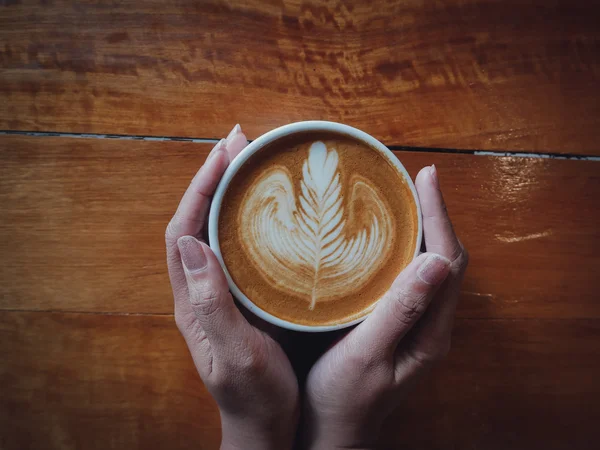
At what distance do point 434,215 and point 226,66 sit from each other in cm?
58

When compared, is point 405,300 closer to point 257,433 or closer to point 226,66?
point 257,433

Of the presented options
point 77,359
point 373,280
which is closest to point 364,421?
point 373,280

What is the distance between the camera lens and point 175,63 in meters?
0.99

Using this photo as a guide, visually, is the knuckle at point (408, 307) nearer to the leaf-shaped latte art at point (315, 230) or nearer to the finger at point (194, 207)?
the leaf-shaped latte art at point (315, 230)

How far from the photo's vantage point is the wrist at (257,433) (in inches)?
33.6

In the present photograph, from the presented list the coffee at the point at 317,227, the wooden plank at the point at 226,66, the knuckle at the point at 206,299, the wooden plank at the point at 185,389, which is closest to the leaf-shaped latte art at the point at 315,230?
the coffee at the point at 317,227

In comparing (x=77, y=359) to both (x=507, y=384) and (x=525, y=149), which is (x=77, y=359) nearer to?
(x=507, y=384)

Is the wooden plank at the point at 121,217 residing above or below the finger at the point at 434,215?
below

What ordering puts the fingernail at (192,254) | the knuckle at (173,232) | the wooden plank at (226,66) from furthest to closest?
the wooden plank at (226,66), the knuckle at (173,232), the fingernail at (192,254)

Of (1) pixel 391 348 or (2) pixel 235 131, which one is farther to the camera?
(2) pixel 235 131

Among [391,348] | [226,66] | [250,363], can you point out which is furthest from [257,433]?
[226,66]

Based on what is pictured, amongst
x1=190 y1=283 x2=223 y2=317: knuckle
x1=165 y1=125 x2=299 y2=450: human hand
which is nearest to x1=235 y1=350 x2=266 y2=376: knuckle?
x1=165 y1=125 x2=299 y2=450: human hand

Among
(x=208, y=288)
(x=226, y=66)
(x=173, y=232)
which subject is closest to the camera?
(x=208, y=288)

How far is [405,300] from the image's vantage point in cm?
74
